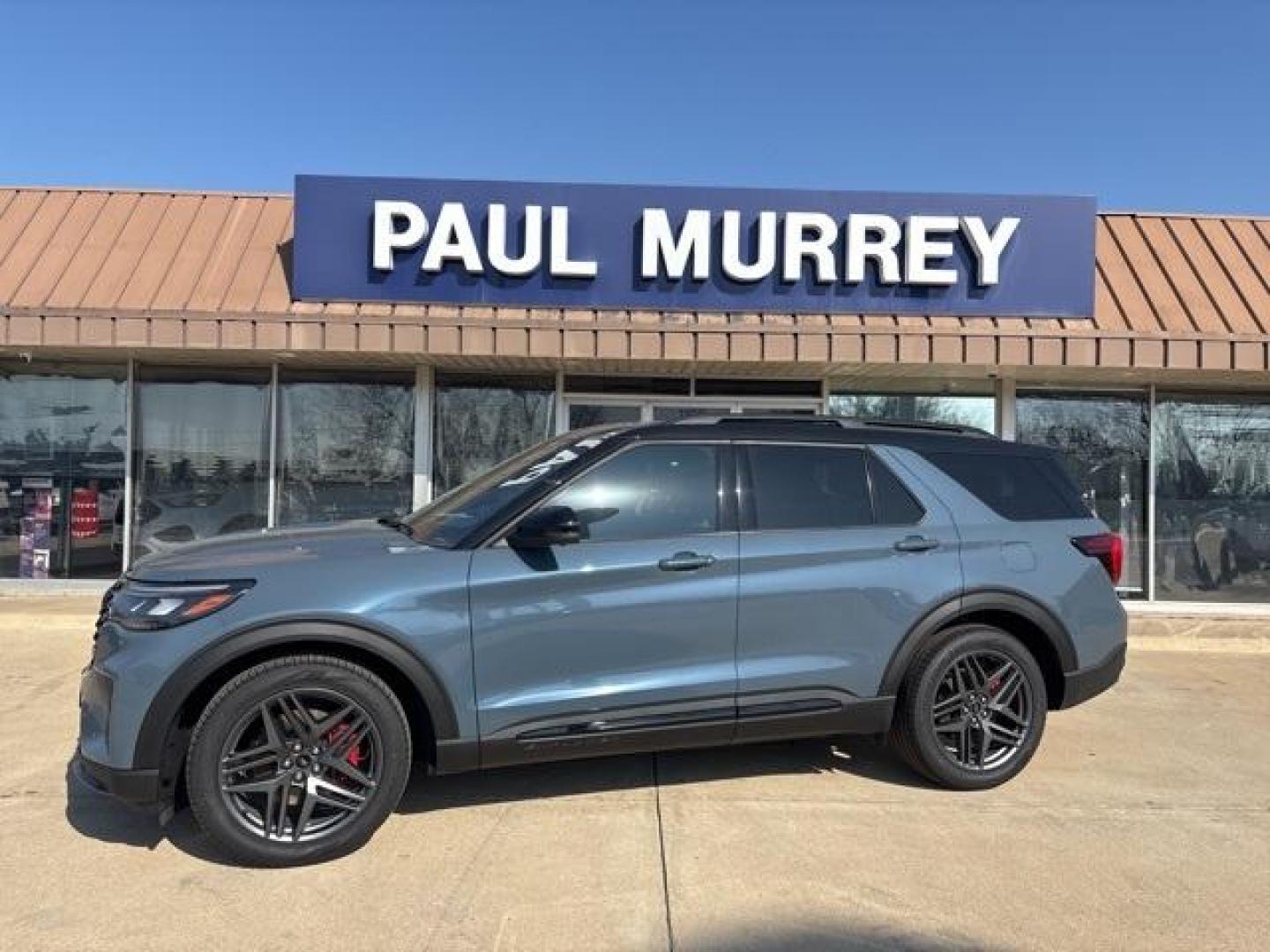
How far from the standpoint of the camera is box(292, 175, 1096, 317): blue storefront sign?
9.20m

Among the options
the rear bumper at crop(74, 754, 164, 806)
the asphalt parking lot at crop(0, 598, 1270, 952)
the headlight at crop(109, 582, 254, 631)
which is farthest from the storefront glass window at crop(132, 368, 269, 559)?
the rear bumper at crop(74, 754, 164, 806)

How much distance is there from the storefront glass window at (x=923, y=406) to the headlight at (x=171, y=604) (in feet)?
24.5

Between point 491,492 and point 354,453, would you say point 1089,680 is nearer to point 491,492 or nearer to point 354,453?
point 491,492

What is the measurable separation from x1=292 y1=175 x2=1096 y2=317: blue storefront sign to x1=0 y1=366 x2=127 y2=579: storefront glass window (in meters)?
2.64

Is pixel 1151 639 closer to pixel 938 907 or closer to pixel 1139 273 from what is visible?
pixel 1139 273

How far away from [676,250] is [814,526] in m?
5.10

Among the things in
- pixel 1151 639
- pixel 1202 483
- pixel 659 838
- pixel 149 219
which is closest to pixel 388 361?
pixel 149 219

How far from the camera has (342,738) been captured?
3.96 meters

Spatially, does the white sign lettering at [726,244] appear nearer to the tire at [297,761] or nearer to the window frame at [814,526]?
the window frame at [814,526]

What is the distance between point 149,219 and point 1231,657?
1052 cm

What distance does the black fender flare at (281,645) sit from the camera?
376 centimetres

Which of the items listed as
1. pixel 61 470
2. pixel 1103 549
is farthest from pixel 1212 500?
pixel 61 470

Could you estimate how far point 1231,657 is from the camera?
857 centimetres

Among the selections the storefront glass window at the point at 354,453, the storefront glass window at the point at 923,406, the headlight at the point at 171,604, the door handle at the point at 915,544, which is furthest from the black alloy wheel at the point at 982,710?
the storefront glass window at the point at 354,453
